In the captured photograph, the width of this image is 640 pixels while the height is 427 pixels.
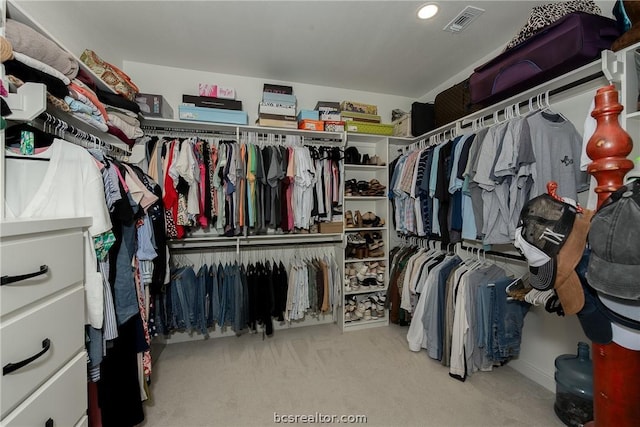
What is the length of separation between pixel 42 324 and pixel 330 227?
6.86ft

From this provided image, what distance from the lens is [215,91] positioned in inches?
95.0

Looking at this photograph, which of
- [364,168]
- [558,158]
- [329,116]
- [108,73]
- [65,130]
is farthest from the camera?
[364,168]

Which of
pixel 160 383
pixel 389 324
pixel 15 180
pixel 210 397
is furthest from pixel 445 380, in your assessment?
pixel 15 180

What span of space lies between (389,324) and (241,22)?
3072 millimetres

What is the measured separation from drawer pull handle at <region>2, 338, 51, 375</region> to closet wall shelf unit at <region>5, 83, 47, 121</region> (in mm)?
781

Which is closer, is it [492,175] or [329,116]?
[492,175]

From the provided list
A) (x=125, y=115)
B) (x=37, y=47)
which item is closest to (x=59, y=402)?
(x=37, y=47)

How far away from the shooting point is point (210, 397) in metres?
1.73

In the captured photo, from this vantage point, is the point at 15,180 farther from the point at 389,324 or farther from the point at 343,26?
the point at 389,324

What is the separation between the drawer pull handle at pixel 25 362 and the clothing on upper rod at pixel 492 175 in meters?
2.23

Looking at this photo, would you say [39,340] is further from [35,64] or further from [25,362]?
[35,64]

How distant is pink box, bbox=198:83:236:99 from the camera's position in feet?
7.88

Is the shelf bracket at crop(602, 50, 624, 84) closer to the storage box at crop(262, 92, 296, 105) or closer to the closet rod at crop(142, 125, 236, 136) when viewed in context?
the storage box at crop(262, 92, 296, 105)

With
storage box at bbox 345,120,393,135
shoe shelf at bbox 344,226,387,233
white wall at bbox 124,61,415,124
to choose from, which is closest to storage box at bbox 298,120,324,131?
storage box at bbox 345,120,393,135
